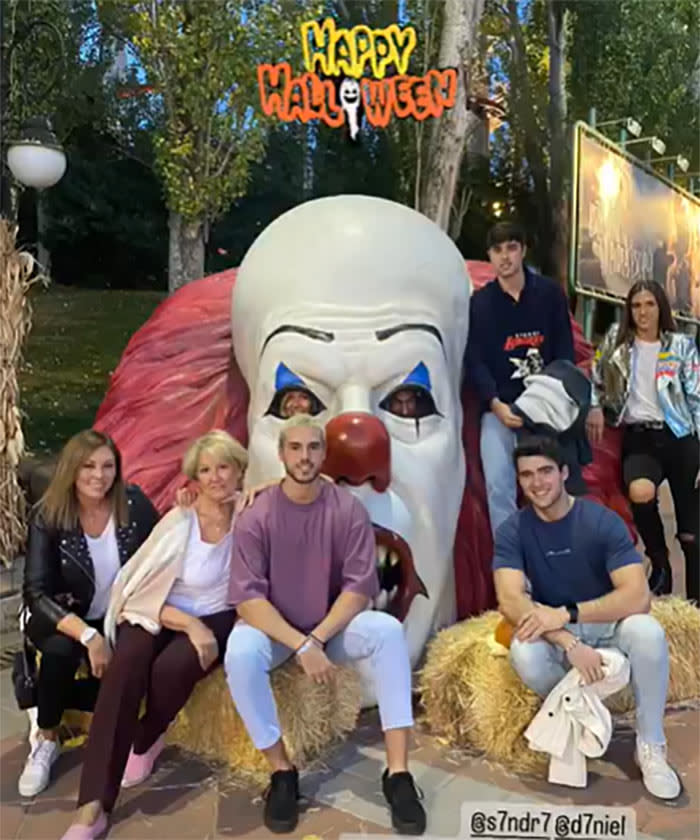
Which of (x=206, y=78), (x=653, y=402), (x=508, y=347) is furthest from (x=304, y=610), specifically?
A: (x=206, y=78)

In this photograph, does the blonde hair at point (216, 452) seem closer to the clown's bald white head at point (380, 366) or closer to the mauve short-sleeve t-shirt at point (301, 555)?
the mauve short-sleeve t-shirt at point (301, 555)

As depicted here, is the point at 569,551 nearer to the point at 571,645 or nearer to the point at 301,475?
the point at 571,645

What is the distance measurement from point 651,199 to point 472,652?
10579 mm

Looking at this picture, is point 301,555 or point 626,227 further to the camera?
point 626,227

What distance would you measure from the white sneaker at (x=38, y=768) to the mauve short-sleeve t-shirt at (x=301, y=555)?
73cm

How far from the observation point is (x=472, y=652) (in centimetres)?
268

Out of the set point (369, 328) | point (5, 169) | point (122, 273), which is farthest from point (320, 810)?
point (122, 273)

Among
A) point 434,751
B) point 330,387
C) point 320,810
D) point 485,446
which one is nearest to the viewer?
point 320,810

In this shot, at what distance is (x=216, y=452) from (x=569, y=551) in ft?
3.33

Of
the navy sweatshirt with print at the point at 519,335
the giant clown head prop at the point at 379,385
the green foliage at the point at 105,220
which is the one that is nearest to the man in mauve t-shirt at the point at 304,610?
the giant clown head prop at the point at 379,385

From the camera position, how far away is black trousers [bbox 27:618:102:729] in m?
2.38

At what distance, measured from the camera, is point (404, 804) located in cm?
217

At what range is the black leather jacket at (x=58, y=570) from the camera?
2.40 meters

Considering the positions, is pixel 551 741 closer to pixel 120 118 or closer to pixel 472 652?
pixel 472 652
